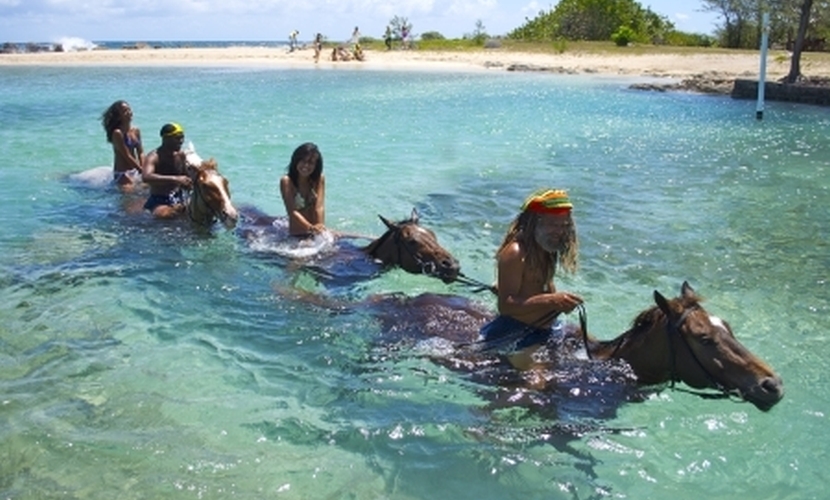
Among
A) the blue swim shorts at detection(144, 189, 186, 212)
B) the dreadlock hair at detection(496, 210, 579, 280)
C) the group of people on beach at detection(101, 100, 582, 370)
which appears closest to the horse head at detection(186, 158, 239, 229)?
the blue swim shorts at detection(144, 189, 186, 212)

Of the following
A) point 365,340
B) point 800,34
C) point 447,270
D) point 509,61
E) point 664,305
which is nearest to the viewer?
point 664,305

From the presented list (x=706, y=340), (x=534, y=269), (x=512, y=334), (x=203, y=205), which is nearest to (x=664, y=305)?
(x=706, y=340)

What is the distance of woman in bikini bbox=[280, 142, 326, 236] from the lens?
9.05 m

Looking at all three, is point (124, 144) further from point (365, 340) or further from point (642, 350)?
point (642, 350)

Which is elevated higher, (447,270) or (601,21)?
(601,21)

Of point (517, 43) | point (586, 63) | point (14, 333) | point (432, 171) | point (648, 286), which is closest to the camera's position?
point (14, 333)

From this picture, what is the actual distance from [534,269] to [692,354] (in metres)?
1.19

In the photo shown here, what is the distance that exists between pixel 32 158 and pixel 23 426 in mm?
13762

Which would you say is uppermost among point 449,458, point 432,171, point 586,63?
point 586,63

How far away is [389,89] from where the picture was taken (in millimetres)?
38875

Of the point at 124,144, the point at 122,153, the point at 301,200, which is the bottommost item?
the point at 301,200

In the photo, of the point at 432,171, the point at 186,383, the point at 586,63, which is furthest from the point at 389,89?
the point at 186,383

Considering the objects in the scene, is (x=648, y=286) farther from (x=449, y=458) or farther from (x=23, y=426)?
(x=23, y=426)

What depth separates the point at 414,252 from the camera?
760 centimetres
